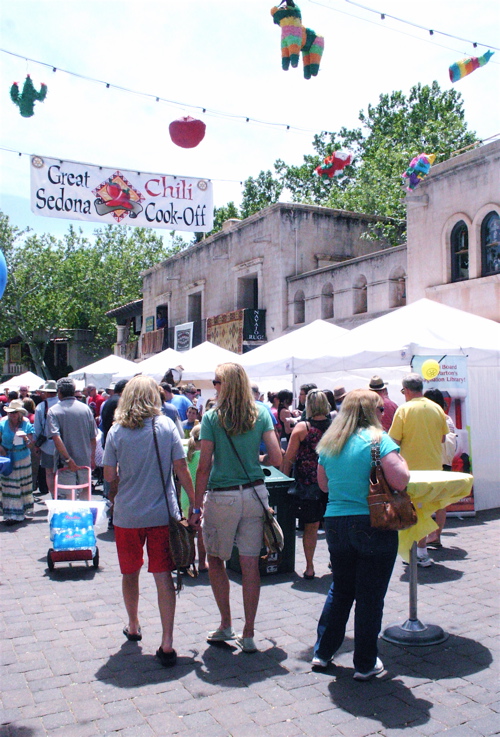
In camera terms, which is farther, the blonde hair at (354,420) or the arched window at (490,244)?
the arched window at (490,244)

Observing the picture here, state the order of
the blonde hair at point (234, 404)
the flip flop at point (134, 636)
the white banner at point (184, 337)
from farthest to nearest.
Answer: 1. the white banner at point (184, 337)
2. the flip flop at point (134, 636)
3. the blonde hair at point (234, 404)

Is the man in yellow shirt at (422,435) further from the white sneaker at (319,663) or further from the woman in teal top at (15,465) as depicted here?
the woman in teal top at (15,465)

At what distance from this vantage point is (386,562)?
3697mm

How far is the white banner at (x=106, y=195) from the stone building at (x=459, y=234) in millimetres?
6205

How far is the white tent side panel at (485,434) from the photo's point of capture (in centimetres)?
898

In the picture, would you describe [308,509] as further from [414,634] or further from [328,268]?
[328,268]

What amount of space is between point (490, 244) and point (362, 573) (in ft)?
35.9

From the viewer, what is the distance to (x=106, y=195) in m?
10.2

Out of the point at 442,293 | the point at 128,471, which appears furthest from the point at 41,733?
the point at 442,293

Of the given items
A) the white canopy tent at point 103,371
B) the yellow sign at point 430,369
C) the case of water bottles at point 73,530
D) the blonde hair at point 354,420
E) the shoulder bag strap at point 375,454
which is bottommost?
the case of water bottles at point 73,530

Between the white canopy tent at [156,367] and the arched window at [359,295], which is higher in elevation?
the arched window at [359,295]

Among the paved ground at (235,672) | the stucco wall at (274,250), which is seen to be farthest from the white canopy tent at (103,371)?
the paved ground at (235,672)

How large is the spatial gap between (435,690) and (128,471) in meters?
2.21

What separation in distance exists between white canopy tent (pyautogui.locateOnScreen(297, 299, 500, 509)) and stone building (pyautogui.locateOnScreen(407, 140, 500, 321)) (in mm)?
3639
